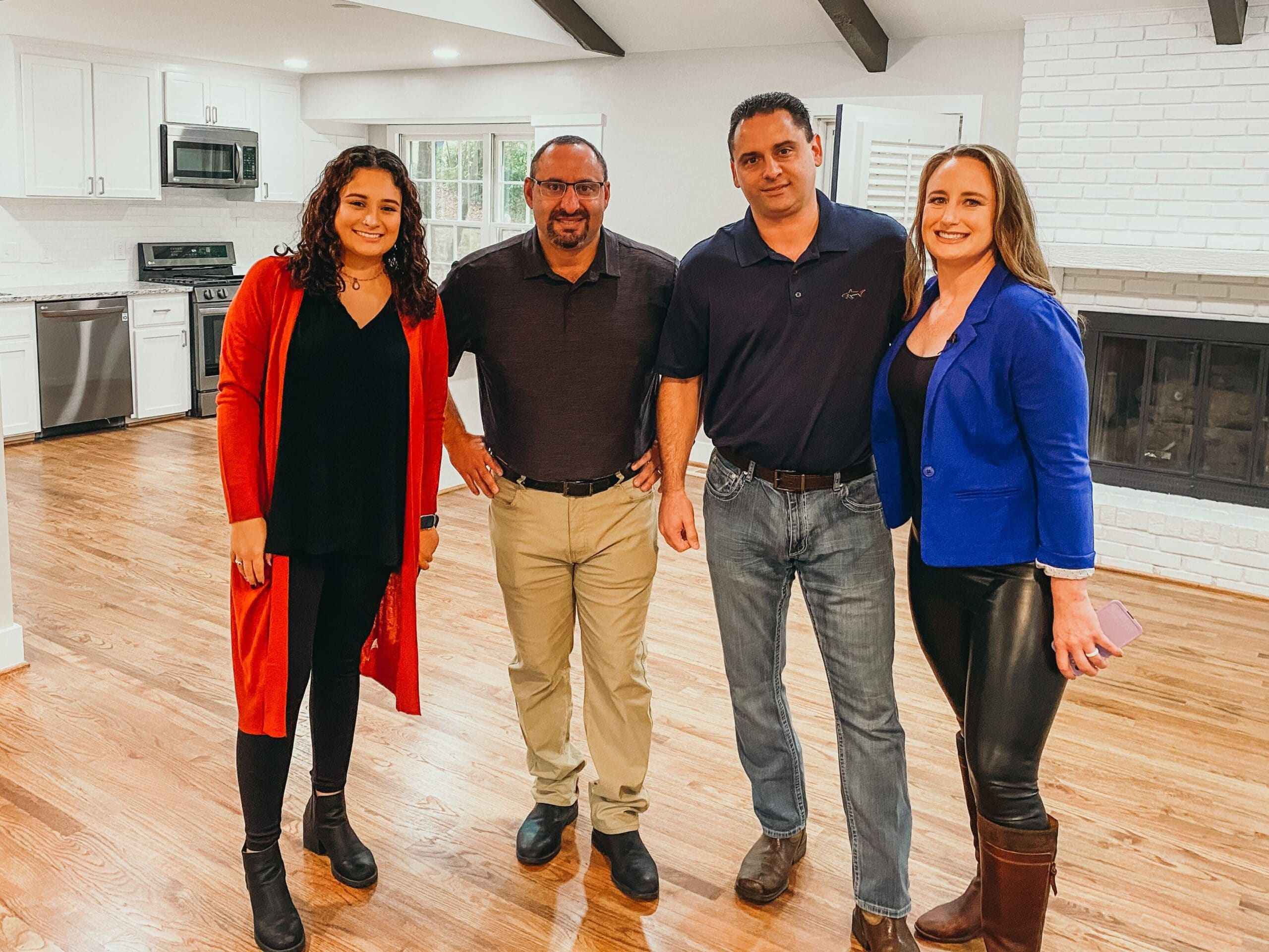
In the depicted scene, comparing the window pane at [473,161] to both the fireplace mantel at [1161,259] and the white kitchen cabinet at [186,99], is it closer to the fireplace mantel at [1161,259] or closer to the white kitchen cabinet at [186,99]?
the white kitchen cabinet at [186,99]

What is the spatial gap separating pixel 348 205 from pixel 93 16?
453 centimetres

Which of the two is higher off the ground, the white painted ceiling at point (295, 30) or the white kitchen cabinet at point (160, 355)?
the white painted ceiling at point (295, 30)

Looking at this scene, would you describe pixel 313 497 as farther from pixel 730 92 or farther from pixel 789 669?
pixel 730 92

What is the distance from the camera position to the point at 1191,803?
293cm

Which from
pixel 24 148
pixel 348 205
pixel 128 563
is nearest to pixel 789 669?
pixel 348 205

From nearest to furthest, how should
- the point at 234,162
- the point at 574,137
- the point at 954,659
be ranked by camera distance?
the point at 954,659
the point at 574,137
the point at 234,162

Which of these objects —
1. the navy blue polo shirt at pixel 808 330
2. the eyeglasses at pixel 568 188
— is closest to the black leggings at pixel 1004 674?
the navy blue polo shirt at pixel 808 330

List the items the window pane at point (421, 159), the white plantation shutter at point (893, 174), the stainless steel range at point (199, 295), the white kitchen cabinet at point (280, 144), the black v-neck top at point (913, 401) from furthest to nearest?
the window pane at point (421, 159) → the white kitchen cabinet at point (280, 144) → the stainless steel range at point (199, 295) → the white plantation shutter at point (893, 174) → the black v-neck top at point (913, 401)

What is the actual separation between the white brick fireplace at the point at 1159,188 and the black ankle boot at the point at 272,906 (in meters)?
3.91

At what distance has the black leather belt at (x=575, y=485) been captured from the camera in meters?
2.36

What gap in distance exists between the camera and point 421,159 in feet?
27.8

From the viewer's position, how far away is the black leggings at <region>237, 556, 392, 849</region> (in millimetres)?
2170

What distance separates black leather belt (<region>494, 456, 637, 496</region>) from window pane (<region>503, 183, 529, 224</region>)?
18.9 ft

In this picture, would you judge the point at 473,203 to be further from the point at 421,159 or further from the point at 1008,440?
the point at 1008,440
